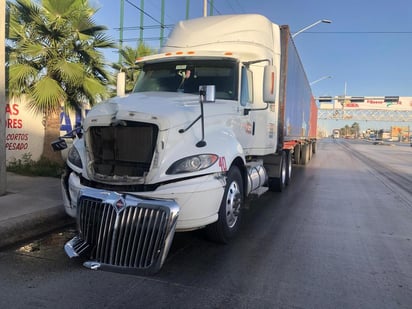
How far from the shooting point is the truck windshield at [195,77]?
20.2ft

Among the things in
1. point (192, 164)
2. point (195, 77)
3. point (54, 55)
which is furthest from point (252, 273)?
point (54, 55)

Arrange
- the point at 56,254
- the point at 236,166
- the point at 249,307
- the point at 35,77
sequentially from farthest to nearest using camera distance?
the point at 35,77
the point at 236,166
the point at 56,254
the point at 249,307

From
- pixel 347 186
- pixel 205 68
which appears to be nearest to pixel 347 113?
pixel 347 186

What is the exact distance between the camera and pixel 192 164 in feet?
14.8

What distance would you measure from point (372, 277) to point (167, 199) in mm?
2470

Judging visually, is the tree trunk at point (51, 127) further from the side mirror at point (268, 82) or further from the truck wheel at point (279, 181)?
the side mirror at point (268, 82)

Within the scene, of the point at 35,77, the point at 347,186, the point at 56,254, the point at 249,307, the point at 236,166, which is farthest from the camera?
the point at 347,186

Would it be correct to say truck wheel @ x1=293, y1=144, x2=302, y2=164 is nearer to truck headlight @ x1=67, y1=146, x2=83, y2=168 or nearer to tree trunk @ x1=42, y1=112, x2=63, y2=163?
tree trunk @ x1=42, y1=112, x2=63, y2=163

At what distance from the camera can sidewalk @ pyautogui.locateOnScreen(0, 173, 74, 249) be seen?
5363 millimetres

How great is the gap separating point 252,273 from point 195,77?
3.27 m

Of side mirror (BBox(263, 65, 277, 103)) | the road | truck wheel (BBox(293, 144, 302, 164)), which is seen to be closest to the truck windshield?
side mirror (BBox(263, 65, 277, 103))

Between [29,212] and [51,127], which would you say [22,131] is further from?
[29,212]

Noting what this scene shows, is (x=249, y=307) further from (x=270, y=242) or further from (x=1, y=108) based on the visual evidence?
(x=1, y=108)

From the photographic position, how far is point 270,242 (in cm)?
559
